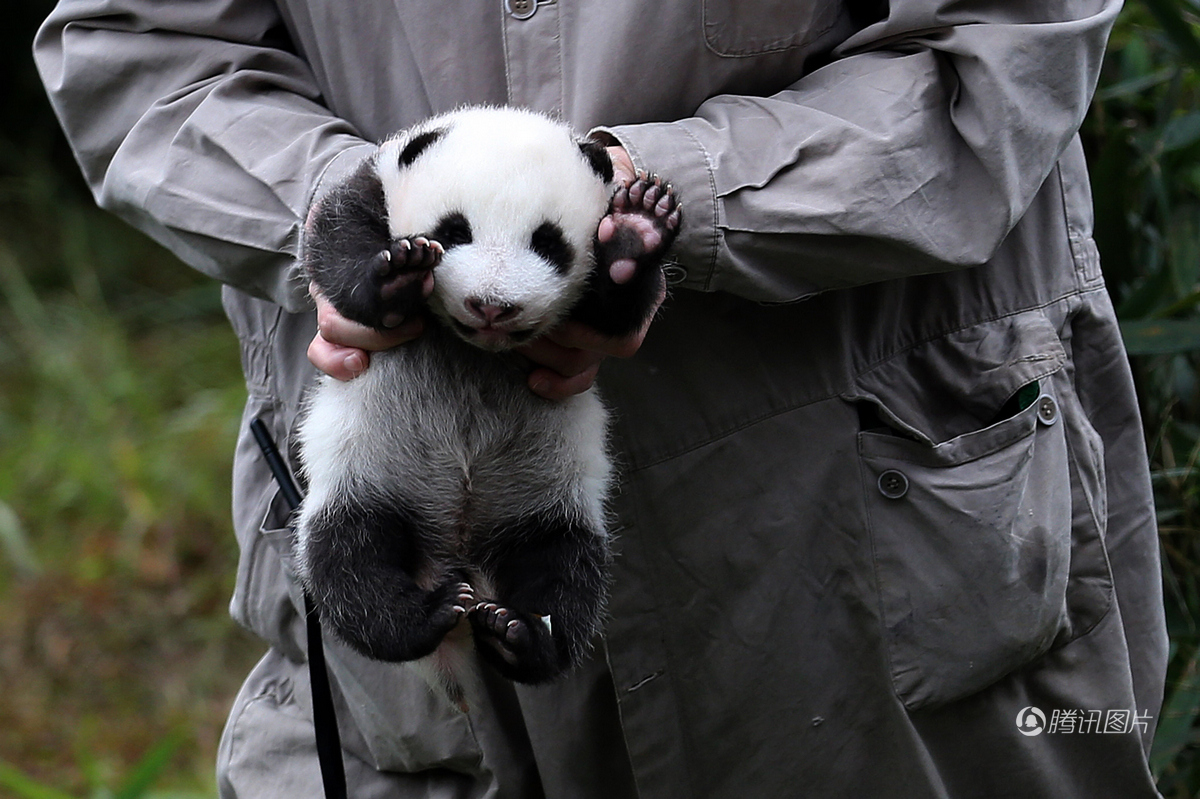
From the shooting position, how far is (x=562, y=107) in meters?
1.97

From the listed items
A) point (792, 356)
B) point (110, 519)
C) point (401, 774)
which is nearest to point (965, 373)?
point (792, 356)

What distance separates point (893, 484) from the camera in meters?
1.95

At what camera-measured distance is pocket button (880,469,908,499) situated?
1.94 metres

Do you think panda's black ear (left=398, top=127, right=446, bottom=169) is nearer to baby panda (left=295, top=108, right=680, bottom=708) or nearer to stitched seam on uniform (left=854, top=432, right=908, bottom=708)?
baby panda (left=295, top=108, right=680, bottom=708)

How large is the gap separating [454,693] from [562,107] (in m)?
0.96

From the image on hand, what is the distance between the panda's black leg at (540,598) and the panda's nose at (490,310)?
44cm

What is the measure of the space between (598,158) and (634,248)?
199mm

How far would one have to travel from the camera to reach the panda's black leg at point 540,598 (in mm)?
1852

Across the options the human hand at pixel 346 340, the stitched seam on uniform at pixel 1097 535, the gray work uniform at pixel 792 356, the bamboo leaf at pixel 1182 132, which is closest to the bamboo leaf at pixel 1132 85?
the bamboo leaf at pixel 1182 132

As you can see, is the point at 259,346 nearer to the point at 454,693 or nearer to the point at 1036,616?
the point at 454,693

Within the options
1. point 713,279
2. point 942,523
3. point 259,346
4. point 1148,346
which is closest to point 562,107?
point 713,279

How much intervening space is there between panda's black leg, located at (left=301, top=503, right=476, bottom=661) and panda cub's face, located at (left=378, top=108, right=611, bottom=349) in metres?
0.39

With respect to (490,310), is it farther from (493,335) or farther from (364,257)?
(364,257)

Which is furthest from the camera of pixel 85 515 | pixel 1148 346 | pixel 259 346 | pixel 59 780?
pixel 85 515
